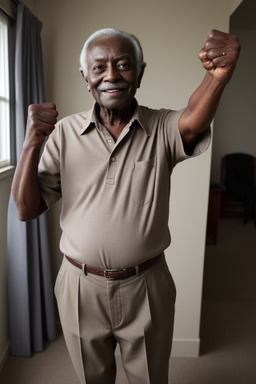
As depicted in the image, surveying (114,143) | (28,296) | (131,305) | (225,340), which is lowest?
(225,340)

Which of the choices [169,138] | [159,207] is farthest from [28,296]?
[169,138]

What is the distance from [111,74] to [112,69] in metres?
0.02

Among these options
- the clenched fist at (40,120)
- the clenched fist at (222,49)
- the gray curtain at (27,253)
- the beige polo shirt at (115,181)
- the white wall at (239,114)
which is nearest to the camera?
the clenched fist at (222,49)

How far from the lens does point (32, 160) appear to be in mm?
1108

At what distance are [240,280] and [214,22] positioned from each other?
2.54 meters

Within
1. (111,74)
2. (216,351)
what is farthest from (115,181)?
(216,351)

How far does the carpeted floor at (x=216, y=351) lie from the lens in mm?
2184

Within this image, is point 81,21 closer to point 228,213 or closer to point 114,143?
point 114,143

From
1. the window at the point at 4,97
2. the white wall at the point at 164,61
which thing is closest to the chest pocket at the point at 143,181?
the white wall at the point at 164,61

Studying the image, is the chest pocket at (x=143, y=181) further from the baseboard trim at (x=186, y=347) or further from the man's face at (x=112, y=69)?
the baseboard trim at (x=186, y=347)

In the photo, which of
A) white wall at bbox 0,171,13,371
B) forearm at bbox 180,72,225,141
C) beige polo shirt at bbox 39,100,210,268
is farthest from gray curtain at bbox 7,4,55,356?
forearm at bbox 180,72,225,141

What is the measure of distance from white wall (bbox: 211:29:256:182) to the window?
4706mm

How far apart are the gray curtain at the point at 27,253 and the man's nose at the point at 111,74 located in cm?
110

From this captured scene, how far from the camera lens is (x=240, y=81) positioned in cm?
620
